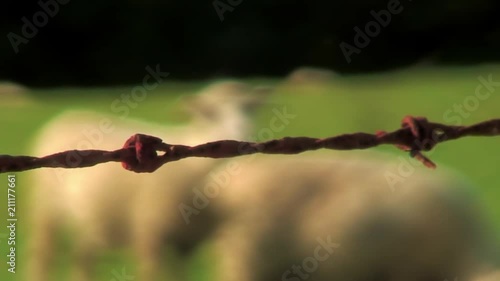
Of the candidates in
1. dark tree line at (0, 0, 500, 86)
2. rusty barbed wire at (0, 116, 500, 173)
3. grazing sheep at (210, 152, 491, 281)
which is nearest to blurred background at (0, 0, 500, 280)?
dark tree line at (0, 0, 500, 86)

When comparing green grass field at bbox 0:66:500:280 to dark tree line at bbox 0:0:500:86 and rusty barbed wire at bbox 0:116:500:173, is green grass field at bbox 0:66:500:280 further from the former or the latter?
rusty barbed wire at bbox 0:116:500:173

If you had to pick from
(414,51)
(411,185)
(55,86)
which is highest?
(55,86)

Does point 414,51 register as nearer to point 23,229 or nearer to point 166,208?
point 166,208

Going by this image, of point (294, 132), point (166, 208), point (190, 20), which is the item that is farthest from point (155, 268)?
point (190, 20)

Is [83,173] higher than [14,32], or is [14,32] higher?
[14,32]

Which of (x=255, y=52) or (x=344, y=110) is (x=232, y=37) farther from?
(x=344, y=110)

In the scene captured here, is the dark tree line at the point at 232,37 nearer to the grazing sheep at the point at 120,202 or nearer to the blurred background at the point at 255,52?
the blurred background at the point at 255,52
